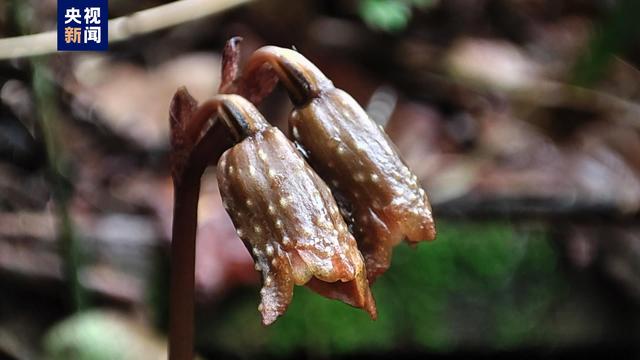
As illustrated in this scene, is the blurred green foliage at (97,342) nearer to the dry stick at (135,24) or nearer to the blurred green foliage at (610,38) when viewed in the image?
the dry stick at (135,24)

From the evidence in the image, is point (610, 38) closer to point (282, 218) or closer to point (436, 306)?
point (436, 306)

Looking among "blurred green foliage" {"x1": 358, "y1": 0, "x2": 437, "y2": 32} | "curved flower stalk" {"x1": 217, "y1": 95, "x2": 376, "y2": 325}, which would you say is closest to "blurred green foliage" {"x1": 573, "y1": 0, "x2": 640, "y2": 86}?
"blurred green foliage" {"x1": 358, "y1": 0, "x2": 437, "y2": 32}

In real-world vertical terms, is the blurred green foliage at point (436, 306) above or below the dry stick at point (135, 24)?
below

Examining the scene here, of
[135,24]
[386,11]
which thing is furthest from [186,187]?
[386,11]

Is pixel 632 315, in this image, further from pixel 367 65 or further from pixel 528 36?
pixel 528 36

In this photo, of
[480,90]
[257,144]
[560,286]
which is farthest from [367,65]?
[257,144]

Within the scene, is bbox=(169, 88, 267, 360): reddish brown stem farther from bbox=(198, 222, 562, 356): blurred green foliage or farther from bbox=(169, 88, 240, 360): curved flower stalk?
bbox=(198, 222, 562, 356): blurred green foliage

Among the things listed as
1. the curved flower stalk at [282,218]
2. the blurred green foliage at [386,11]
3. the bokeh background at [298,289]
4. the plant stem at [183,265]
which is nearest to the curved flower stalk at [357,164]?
the curved flower stalk at [282,218]
